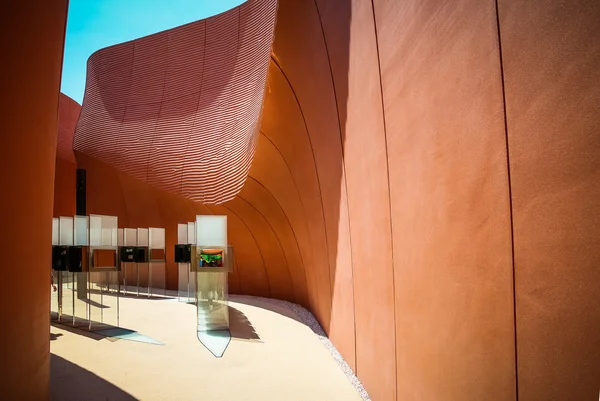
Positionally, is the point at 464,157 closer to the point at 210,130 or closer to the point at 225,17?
the point at 210,130

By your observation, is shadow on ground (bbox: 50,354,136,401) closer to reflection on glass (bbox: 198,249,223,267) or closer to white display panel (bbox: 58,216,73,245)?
reflection on glass (bbox: 198,249,223,267)

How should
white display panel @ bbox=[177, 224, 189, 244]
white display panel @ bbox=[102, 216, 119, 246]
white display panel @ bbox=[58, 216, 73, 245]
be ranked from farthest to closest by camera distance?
white display panel @ bbox=[177, 224, 189, 244] → white display panel @ bbox=[102, 216, 119, 246] → white display panel @ bbox=[58, 216, 73, 245]

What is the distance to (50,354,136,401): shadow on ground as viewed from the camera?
529 cm

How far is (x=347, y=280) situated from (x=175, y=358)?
10.1 ft

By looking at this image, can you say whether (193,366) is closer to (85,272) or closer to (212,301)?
(212,301)

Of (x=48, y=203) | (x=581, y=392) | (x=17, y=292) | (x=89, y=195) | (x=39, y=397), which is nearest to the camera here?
(x=581, y=392)

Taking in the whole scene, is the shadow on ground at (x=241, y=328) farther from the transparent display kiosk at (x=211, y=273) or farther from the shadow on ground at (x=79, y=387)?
the shadow on ground at (x=79, y=387)

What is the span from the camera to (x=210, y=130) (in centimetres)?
1467

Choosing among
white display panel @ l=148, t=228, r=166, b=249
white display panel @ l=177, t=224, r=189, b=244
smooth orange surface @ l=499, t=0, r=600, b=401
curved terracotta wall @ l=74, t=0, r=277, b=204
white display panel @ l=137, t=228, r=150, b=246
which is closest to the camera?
smooth orange surface @ l=499, t=0, r=600, b=401

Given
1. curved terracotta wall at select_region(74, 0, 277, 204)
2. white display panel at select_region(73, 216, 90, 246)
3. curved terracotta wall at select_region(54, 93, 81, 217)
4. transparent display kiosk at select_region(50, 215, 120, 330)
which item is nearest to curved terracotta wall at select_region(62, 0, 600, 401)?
transparent display kiosk at select_region(50, 215, 120, 330)

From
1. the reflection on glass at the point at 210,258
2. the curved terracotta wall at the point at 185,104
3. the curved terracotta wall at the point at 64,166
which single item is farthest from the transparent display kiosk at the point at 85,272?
the curved terracotta wall at the point at 64,166

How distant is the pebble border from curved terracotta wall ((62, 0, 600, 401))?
20 centimetres

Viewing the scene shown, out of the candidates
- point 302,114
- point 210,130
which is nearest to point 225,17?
point 210,130

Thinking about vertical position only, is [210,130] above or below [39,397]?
above
